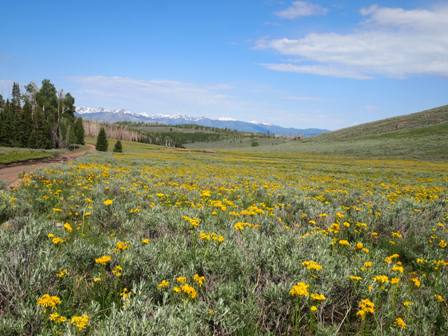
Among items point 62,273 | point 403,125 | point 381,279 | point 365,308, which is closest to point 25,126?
point 62,273

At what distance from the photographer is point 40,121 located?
7469cm

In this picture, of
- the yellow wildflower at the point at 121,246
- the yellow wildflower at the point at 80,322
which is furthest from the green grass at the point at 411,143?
the yellow wildflower at the point at 80,322

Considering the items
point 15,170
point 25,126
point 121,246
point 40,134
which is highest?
point 25,126

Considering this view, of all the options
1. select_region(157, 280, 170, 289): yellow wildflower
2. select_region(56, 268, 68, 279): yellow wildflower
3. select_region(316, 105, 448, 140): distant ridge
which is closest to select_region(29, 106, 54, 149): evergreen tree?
select_region(56, 268, 68, 279): yellow wildflower

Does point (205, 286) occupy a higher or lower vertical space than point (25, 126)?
lower

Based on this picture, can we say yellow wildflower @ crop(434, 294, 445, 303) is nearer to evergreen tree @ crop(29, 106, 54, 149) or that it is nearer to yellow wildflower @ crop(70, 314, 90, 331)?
yellow wildflower @ crop(70, 314, 90, 331)

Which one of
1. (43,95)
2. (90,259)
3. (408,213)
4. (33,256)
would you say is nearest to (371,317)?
(90,259)

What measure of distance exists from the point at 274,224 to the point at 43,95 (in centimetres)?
11013

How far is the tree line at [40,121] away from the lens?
69625mm

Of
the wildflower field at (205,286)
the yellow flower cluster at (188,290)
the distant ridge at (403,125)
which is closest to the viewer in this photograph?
the wildflower field at (205,286)

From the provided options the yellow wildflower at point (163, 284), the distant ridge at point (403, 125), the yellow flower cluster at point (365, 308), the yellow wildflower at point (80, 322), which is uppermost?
the distant ridge at point (403, 125)

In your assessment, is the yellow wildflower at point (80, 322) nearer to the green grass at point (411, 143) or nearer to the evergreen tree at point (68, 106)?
the green grass at point (411, 143)

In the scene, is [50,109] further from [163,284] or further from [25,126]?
[163,284]

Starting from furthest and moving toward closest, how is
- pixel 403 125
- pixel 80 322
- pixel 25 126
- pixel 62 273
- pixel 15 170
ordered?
pixel 403 125 → pixel 25 126 → pixel 15 170 → pixel 62 273 → pixel 80 322
